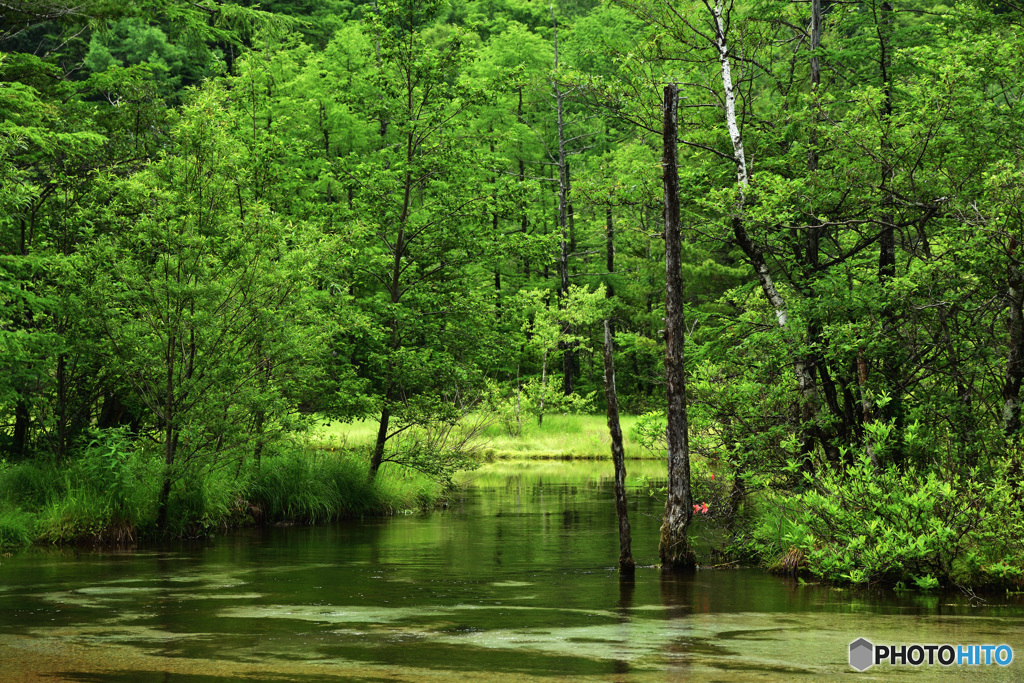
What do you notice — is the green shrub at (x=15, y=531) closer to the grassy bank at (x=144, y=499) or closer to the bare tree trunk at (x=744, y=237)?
the grassy bank at (x=144, y=499)

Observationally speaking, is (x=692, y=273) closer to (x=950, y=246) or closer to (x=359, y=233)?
(x=359, y=233)

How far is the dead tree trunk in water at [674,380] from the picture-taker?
46.8 feet

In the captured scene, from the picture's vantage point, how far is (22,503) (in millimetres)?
17891

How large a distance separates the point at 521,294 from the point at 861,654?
17.0 meters

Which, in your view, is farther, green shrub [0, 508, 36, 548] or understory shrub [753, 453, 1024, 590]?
green shrub [0, 508, 36, 548]

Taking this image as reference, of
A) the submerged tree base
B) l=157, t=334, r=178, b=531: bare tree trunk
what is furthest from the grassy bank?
the submerged tree base

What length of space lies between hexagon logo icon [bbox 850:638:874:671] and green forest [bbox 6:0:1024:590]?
10.3 ft

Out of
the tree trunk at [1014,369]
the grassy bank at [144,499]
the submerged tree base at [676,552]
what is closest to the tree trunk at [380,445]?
the grassy bank at [144,499]

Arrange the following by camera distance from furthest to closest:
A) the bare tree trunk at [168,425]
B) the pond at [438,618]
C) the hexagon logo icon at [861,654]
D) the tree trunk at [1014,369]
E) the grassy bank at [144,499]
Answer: the bare tree trunk at [168,425] < the grassy bank at [144,499] < the tree trunk at [1014,369] < the hexagon logo icon at [861,654] < the pond at [438,618]

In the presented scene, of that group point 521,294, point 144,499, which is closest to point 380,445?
point 521,294

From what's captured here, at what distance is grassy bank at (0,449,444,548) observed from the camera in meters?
17.5

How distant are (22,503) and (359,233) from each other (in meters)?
9.45

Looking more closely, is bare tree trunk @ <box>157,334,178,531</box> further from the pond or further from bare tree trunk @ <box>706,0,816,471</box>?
bare tree trunk @ <box>706,0,816,471</box>

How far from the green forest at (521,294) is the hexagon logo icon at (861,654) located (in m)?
3.13
